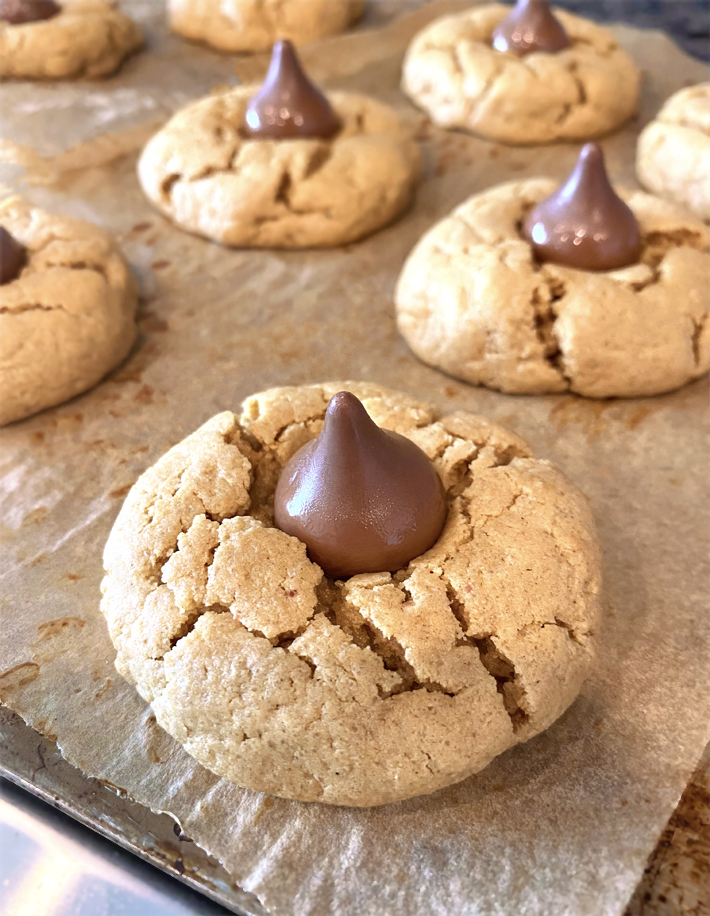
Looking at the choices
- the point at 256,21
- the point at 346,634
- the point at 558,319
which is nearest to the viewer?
the point at 346,634

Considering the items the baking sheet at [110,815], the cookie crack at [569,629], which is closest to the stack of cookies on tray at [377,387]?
the cookie crack at [569,629]

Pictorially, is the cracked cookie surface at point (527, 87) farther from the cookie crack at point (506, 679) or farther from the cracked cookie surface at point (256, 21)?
the cookie crack at point (506, 679)

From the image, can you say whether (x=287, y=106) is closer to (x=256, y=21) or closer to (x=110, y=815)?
(x=256, y=21)

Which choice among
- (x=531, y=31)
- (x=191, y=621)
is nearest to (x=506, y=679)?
(x=191, y=621)

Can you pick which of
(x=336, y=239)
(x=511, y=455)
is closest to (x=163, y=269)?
(x=336, y=239)

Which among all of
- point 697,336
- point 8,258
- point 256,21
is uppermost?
point 256,21

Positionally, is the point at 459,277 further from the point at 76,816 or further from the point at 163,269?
the point at 76,816

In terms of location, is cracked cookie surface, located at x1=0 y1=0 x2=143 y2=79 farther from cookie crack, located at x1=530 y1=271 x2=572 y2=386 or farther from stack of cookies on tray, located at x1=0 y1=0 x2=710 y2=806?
cookie crack, located at x1=530 y1=271 x2=572 y2=386
